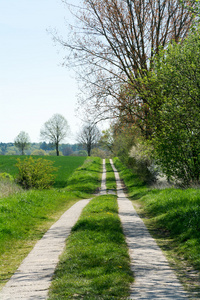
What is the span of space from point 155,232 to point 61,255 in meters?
4.17

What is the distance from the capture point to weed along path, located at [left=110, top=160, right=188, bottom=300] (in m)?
5.44

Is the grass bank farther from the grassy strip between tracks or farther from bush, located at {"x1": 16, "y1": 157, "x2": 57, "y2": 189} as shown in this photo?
bush, located at {"x1": 16, "y1": 157, "x2": 57, "y2": 189}

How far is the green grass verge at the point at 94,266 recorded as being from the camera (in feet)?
18.0

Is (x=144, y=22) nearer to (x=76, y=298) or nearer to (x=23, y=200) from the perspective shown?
(x=23, y=200)

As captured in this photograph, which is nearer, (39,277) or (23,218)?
(39,277)

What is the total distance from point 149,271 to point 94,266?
3.83 ft

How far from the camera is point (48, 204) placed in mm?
15898

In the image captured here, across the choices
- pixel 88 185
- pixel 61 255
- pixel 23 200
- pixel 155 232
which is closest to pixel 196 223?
pixel 155 232

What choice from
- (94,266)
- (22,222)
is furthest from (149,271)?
(22,222)

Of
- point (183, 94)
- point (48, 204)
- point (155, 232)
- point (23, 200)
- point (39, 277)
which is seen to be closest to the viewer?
point (39, 277)

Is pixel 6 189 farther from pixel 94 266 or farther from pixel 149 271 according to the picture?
pixel 149 271

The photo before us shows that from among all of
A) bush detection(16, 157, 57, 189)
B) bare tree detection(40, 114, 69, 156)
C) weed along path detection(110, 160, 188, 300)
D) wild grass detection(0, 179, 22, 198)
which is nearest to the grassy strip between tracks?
wild grass detection(0, 179, 22, 198)

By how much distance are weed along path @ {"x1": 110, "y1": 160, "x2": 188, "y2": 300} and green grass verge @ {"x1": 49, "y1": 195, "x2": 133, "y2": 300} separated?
0.20m

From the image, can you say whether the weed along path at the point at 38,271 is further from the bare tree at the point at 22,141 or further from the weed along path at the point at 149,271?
the bare tree at the point at 22,141
